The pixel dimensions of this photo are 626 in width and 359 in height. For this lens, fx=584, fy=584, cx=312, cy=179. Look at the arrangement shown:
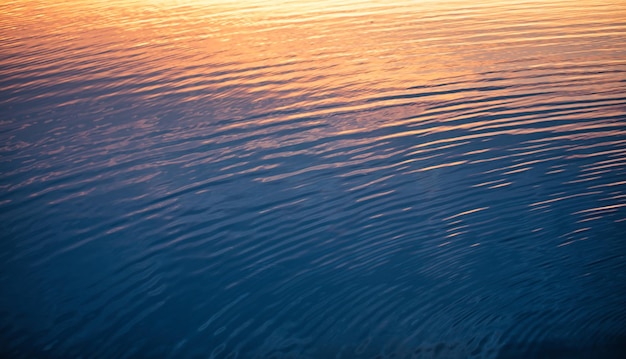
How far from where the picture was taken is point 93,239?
6.96 m

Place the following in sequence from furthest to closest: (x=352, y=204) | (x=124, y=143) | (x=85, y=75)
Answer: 1. (x=85, y=75)
2. (x=124, y=143)
3. (x=352, y=204)

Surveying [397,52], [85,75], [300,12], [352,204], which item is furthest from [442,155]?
[300,12]

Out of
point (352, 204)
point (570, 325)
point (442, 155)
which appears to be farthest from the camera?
point (442, 155)

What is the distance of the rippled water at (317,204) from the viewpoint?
5508mm

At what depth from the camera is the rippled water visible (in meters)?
5.51

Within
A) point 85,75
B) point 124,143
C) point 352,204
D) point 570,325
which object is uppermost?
point 85,75

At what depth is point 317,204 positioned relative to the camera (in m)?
7.61

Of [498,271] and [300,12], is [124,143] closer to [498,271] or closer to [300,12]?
[498,271]

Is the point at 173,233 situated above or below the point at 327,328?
above

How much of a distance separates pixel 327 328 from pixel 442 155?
426cm

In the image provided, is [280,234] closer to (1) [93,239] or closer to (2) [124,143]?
(1) [93,239]

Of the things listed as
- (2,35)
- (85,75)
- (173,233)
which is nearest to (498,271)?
(173,233)

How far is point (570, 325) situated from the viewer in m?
5.42

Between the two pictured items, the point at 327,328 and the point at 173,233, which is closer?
the point at 327,328
